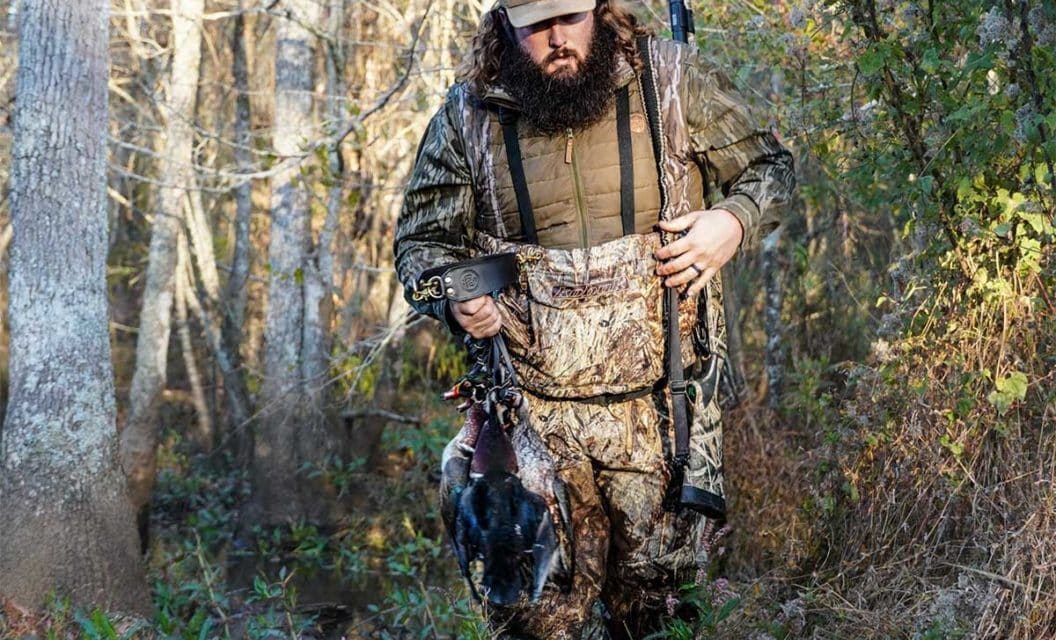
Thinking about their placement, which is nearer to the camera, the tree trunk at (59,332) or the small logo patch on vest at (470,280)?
the small logo patch on vest at (470,280)

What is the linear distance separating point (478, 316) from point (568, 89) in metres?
0.76

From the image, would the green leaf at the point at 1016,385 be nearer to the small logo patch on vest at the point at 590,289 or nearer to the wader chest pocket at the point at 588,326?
the wader chest pocket at the point at 588,326

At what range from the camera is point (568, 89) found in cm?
401

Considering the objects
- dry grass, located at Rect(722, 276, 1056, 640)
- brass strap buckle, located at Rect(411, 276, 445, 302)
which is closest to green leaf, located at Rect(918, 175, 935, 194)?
dry grass, located at Rect(722, 276, 1056, 640)

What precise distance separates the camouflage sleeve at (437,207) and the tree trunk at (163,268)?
6.60 m

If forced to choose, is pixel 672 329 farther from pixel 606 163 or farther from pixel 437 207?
pixel 437 207

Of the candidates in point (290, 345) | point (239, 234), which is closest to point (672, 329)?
point (290, 345)

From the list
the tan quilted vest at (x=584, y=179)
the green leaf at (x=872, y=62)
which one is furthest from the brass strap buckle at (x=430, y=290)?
the green leaf at (x=872, y=62)

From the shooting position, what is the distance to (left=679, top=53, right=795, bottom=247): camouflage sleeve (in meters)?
4.17

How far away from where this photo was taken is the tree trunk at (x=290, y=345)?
10.5 meters

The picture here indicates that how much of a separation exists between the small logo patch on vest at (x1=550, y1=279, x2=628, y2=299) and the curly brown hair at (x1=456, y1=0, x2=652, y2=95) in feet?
2.26

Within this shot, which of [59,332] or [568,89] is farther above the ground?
[568,89]

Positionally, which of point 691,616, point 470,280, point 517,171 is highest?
point 517,171

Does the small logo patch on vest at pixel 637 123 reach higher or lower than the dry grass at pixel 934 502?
higher
